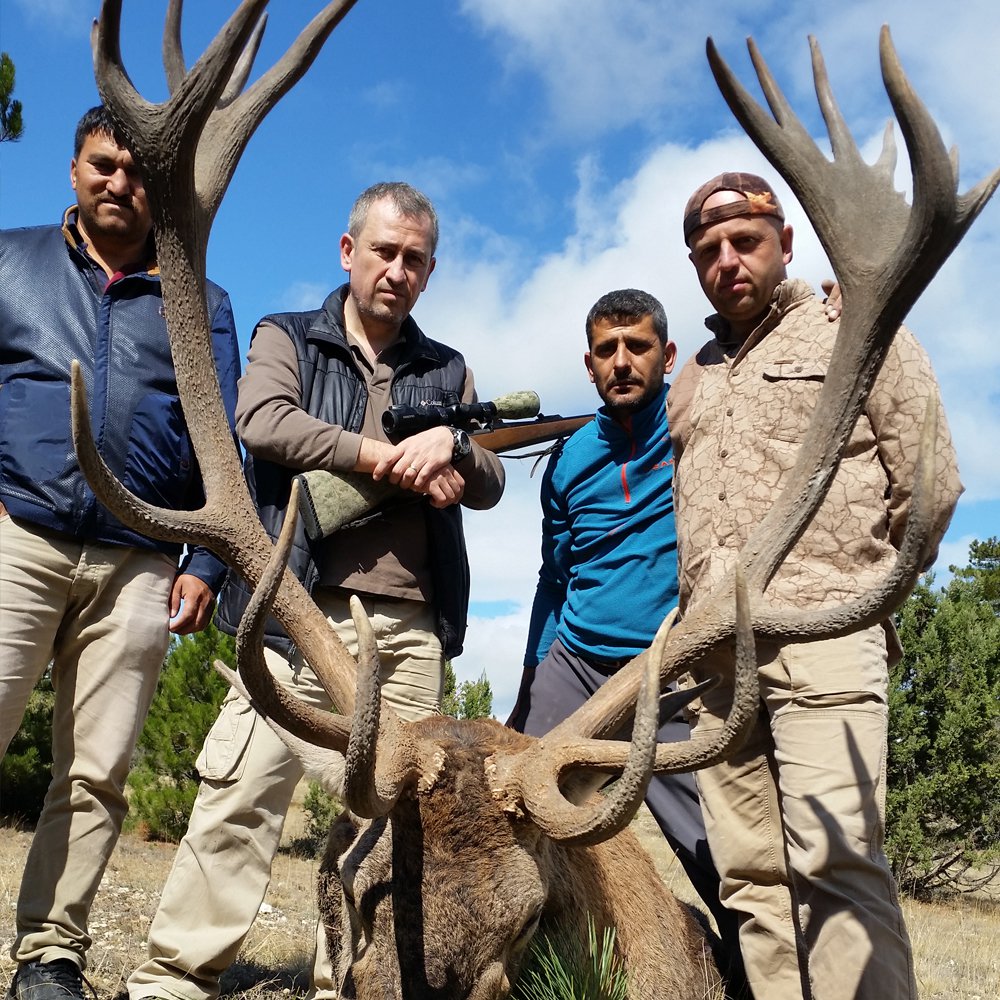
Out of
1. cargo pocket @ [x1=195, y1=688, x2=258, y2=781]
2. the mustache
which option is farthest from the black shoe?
the mustache

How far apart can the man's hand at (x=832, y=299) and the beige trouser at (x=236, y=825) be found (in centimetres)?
209

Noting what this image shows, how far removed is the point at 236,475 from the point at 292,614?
21.3 inches

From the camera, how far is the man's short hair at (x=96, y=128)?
173 inches

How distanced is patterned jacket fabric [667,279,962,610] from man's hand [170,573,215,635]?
204 cm

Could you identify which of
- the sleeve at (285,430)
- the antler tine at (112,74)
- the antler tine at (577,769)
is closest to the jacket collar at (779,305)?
the antler tine at (577,769)

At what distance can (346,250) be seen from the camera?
5.04m

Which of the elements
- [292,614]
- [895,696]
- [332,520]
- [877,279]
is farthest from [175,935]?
[895,696]

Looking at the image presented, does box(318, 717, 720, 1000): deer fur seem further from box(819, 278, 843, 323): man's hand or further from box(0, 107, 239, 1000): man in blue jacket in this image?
box(819, 278, 843, 323): man's hand

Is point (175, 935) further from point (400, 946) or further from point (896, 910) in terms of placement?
point (896, 910)

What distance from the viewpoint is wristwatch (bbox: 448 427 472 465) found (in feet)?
14.8

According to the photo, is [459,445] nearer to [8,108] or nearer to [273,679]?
[273,679]

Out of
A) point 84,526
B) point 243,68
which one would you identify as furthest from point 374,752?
point 243,68

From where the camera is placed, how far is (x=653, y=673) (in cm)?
272

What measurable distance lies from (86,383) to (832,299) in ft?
9.69
